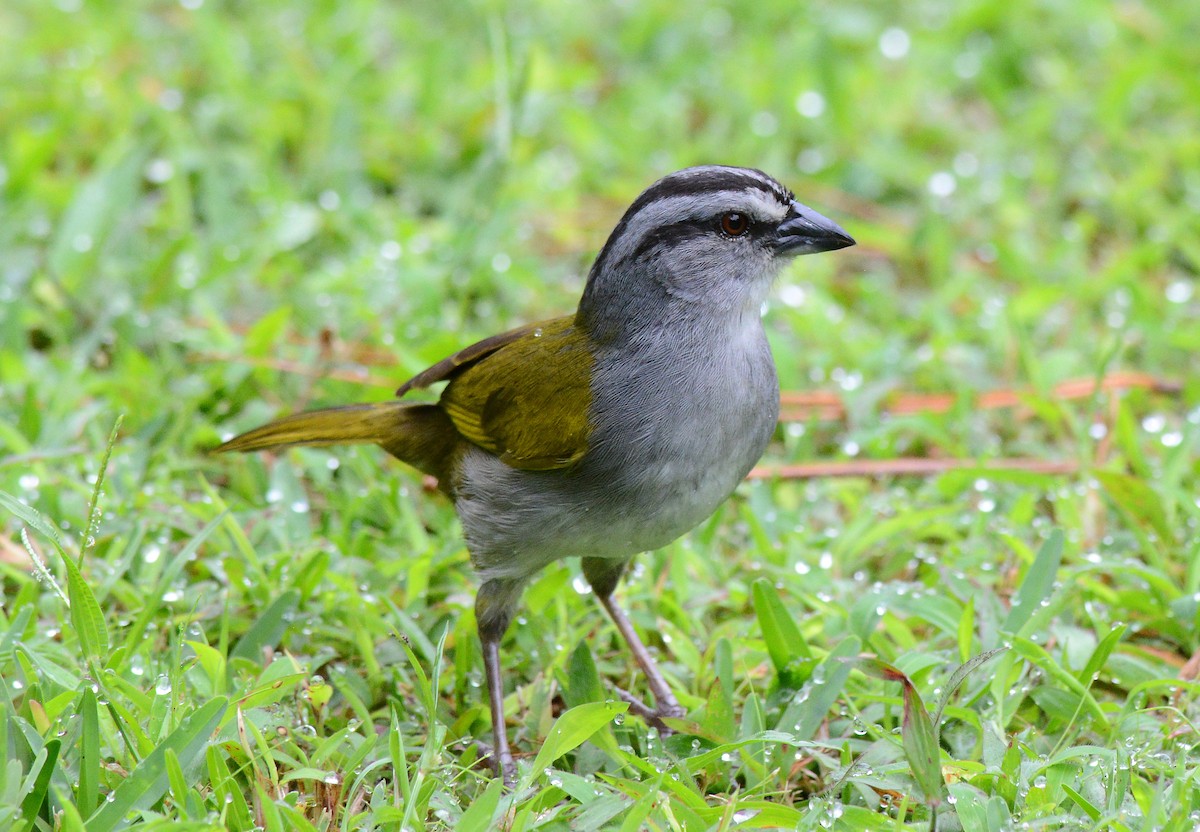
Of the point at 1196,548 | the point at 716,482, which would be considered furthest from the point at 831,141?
the point at 716,482

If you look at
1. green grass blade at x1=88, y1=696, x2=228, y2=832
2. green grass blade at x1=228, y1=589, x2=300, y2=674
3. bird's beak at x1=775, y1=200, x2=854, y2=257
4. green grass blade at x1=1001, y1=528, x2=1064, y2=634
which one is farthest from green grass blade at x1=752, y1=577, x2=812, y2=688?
green grass blade at x1=88, y1=696, x2=228, y2=832

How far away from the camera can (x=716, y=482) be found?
12.4 feet

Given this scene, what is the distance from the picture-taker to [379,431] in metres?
4.39

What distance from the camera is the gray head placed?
155 inches

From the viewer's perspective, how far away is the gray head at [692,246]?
393 centimetres

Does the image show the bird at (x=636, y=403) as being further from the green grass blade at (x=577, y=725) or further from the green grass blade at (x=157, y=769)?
the green grass blade at (x=157, y=769)

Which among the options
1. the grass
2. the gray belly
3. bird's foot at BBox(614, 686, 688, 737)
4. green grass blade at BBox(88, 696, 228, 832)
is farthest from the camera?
bird's foot at BBox(614, 686, 688, 737)

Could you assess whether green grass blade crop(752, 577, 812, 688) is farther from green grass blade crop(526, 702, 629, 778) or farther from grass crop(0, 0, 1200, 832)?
green grass blade crop(526, 702, 629, 778)

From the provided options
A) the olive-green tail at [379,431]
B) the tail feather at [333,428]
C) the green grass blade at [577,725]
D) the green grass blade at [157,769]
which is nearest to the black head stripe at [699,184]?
the olive-green tail at [379,431]

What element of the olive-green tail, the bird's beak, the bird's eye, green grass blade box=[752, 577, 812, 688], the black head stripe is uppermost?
the black head stripe

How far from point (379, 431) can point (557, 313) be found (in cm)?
204

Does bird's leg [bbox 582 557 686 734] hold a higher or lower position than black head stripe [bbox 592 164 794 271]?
lower

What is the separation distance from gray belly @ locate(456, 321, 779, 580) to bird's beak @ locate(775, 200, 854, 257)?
0.34 meters

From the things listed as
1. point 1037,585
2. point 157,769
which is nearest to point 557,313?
point 1037,585
